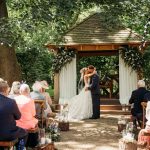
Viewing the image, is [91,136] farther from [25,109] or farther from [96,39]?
[96,39]

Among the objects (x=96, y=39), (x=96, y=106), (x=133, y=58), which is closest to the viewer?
(x=96, y=106)

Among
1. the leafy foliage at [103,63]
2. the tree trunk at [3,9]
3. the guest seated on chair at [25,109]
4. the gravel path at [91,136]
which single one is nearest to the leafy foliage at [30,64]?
the leafy foliage at [103,63]

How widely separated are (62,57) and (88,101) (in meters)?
3.25

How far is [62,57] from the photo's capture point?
18141mm

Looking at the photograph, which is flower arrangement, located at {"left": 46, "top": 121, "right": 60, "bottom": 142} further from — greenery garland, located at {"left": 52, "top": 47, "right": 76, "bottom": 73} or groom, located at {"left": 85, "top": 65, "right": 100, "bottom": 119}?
greenery garland, located at {"left": 52, "top": 47, "right": 76, "bottom": 73}

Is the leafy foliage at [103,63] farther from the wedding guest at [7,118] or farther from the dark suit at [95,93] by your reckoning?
the wedding guest at [7,118]

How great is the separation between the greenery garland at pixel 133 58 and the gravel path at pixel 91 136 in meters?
3.53

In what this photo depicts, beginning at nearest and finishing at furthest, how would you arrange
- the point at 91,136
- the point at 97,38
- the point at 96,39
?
the point at 91,136
the point at 96,39
the point at 97,38

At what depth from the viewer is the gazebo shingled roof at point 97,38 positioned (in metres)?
17.6

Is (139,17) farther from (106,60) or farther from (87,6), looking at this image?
(106,60)

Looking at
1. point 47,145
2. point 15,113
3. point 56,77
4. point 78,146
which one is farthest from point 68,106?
point 15,113

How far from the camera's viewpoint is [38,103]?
1010 centimetres

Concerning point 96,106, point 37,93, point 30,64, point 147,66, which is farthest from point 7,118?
point 30,64

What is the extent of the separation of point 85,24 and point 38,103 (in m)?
9.84
